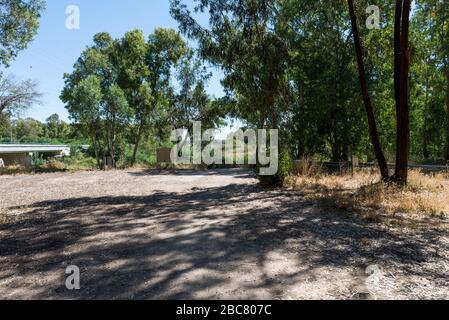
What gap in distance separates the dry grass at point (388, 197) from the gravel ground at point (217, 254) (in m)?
0.66

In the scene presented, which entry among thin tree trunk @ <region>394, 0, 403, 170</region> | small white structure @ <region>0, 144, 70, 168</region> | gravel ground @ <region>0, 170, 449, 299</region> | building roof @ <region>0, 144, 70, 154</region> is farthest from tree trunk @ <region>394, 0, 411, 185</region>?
building roof @ <region>0, 144, 70, 154</region>

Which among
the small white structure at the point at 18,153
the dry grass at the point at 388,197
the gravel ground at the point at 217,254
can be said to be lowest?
the gravel ground at the point at 217,254

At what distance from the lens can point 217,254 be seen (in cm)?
516

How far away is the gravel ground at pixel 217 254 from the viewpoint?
13.0 ft

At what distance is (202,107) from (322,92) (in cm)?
1292

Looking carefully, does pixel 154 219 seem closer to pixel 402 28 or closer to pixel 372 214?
pixel 372 214

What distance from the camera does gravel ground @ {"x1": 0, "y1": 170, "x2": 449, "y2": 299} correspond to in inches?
156

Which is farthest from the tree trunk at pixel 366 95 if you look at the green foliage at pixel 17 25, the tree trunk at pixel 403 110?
the green foliage at pixel 17 25

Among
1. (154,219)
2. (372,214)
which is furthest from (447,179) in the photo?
(154,219)

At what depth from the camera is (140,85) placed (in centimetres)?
3031

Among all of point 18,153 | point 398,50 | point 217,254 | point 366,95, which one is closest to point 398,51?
point 398,50

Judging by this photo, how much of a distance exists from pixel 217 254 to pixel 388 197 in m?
6.47

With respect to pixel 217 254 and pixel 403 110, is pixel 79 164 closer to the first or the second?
pixel 403 110

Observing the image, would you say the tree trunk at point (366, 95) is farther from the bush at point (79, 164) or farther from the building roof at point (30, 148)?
the building roof at point (30, 148)
